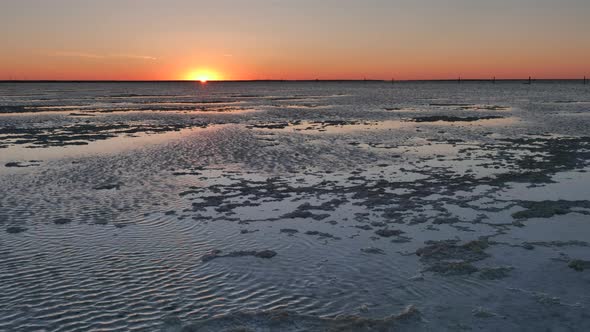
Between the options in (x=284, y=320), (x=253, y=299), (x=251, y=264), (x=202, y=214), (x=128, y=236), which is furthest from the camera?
(x=202, y=214)

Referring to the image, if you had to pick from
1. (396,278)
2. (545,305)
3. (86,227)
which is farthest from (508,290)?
(86,227)

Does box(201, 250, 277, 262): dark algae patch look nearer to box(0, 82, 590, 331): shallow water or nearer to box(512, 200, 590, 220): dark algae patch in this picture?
box(0, 82, 590, 331): shallow water

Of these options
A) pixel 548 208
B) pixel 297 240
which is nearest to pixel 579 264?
pixel 548 208

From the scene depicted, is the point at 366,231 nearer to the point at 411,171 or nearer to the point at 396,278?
the point at 396,278

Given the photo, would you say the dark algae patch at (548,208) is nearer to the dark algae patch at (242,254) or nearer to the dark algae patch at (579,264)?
the dark algae patch at (579,264)

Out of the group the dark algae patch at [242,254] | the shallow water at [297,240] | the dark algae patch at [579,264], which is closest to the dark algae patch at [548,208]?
the shallow water at [297,240]

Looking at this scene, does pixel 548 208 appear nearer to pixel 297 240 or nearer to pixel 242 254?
pixel 297 240

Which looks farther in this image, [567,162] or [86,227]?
[567,162]

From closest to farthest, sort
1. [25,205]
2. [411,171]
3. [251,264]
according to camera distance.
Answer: [251,264], [25,205], [411,171]

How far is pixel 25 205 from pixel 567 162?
2134cm

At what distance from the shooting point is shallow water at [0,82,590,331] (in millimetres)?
8055

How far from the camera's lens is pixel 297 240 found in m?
11.8

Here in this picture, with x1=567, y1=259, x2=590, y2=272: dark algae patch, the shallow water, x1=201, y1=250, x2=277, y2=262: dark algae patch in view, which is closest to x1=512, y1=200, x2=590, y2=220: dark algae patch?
the shallow water

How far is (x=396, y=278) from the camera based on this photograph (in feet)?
30.9
